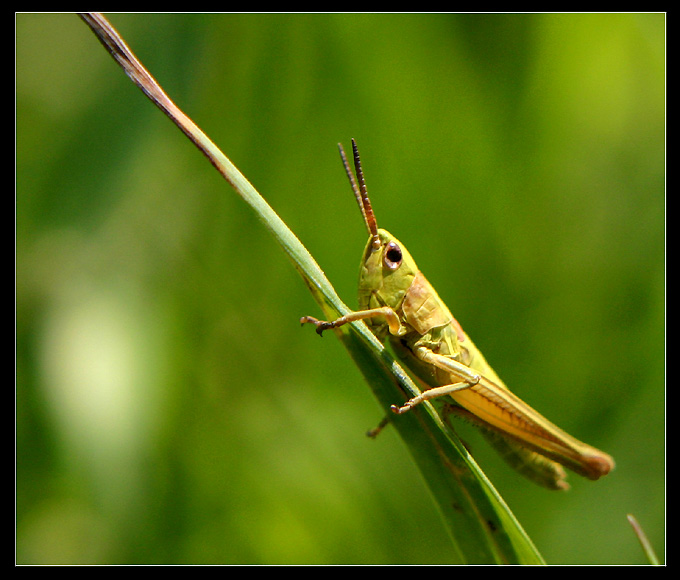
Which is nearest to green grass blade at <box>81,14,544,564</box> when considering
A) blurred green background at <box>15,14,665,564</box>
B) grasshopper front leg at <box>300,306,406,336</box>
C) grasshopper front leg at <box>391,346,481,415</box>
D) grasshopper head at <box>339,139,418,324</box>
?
grasshopper front leg at <box>300,306,406,336</box>

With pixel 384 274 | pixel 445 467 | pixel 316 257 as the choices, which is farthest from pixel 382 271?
pixel 445 467

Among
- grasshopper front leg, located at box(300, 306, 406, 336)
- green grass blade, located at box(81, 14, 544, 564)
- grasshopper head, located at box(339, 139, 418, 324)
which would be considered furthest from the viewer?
grasshopper head, located at box(339, 139, 418, 324)

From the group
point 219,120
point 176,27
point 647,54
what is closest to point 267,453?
point 219,120

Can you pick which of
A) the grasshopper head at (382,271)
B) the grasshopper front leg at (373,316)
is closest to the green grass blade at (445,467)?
the grasshopper front leg at (373,316)

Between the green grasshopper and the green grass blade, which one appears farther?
the green grasshopper

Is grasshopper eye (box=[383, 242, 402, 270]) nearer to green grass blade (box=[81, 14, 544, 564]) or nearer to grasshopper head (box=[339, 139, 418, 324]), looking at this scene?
grasshopper head (box=[339, 139, 418, 324])

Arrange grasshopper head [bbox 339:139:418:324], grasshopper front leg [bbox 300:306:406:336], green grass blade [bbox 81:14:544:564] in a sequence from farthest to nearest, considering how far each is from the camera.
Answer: grasshopper head [bbox 339:139:418:324]
grasshopper front leg [bbox 300:306:406:336]
green grass blade [bbox 81:14:544:564]

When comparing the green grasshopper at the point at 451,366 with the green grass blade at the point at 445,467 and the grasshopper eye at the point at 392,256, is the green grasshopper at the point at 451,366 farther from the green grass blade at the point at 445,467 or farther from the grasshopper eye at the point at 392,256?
the green grass blade at the point at 445,467
